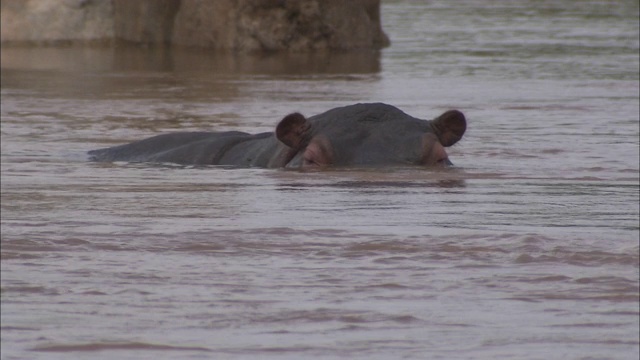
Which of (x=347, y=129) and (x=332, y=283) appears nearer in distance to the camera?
(x=332, y=283)

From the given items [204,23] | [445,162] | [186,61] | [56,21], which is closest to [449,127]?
[445,162]

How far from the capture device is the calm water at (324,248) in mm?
2387

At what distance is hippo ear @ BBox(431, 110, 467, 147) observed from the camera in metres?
5.12

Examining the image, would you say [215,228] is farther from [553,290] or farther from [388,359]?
[388,359]

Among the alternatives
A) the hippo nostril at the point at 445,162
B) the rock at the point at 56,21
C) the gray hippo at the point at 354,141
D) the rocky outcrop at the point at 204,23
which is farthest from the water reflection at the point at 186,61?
the hippo nostril at the point at 445,162

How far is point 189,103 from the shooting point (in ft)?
28.1

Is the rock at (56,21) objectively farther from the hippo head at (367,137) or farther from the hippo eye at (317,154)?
the hippo eye at (317,154)

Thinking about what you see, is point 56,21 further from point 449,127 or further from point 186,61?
point 449,127

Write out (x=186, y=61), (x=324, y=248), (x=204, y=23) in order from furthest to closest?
(x=204, y=23)
(x=186, y=61)
(x=324, y=248)

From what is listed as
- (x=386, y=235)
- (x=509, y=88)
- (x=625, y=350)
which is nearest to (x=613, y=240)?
(x=386, y=235)

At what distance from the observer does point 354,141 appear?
195 inches

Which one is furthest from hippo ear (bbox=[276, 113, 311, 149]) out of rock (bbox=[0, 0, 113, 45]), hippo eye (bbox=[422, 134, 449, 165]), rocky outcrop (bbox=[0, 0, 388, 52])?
rock (bbox=[0, 0, 113, 45])

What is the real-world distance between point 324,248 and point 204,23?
11.4m

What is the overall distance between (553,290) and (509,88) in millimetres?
7028
